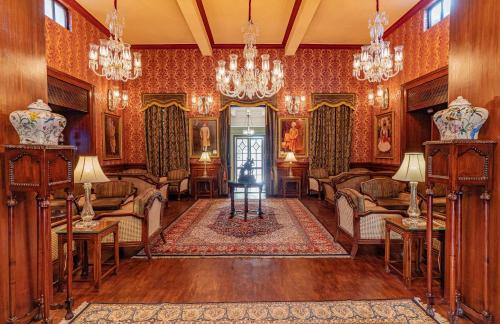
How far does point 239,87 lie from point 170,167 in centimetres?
401

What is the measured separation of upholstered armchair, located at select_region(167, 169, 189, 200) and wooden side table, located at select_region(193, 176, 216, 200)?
269mm

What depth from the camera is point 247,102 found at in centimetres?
938

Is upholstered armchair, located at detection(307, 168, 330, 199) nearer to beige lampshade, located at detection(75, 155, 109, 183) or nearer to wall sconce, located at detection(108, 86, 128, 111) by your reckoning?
wall sconce, located at detection(108, 86, 128, 111)

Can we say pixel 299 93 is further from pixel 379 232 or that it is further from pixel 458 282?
pixel 458 282

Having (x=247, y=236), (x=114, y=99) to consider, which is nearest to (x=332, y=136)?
(x=247, y=236)

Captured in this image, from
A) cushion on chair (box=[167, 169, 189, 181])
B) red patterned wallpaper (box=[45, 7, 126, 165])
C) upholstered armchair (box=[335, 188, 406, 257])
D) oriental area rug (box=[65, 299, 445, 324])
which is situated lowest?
oriental area rug (box=[65, 299, 445, 324])

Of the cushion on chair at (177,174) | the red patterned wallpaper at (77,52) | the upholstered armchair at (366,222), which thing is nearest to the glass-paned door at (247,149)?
the cushion on chair at (177,174)

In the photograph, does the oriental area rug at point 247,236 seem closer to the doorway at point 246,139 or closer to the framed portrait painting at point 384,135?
the framed portrait painting at point 384,135

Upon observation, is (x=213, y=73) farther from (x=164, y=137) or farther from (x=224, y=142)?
(x=164, y=137)

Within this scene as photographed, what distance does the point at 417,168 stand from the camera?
352 centimetres

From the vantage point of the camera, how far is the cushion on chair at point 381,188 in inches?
247

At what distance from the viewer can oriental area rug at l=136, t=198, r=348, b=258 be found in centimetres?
444

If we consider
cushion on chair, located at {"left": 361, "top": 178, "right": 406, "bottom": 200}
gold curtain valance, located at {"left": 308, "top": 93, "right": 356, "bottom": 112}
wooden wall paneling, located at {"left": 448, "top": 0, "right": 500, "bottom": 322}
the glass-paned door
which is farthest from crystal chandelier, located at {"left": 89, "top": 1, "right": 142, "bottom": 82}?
the glass-paned door

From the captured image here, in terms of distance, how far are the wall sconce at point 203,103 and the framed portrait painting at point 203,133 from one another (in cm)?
27
